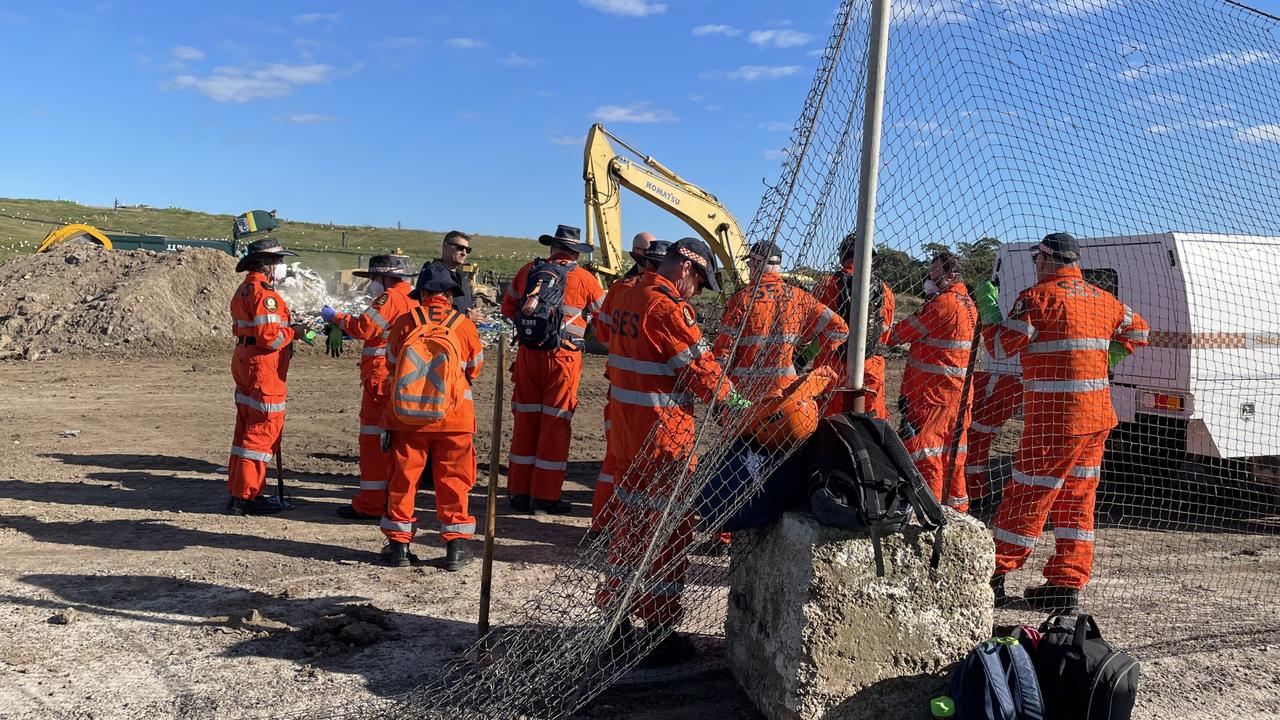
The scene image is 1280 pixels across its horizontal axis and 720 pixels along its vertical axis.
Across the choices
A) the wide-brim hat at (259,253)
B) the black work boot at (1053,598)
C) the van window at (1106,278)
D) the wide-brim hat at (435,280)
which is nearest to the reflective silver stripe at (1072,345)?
Result: the black work boot at (1053,598)

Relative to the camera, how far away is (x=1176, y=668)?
4.92 metres

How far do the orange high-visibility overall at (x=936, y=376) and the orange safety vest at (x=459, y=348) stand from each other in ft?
9.97

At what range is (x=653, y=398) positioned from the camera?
4.84m

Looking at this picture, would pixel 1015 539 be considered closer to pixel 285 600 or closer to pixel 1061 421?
pixel 1061 421

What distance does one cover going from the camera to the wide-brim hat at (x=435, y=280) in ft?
20.7

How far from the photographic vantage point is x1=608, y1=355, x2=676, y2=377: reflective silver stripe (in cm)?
480

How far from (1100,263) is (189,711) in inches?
304

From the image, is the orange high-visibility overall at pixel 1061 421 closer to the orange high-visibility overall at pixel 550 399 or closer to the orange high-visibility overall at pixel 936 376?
the orange high-visibility overall at pixel 936 376

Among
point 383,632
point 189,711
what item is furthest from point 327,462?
point 189,711

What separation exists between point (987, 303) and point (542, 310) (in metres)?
3.31

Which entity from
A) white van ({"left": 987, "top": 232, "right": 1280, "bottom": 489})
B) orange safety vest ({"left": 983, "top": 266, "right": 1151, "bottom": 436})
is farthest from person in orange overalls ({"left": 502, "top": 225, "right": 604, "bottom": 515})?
white van ({"left": 987, "top": 232, "right": 1280, "bottom": 489})

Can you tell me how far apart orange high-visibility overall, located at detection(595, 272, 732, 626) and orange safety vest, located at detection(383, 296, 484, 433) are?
1461 mm

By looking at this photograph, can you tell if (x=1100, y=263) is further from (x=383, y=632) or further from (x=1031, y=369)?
(x=383, y=632)

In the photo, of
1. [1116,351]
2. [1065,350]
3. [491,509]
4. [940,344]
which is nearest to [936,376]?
[940,344]
